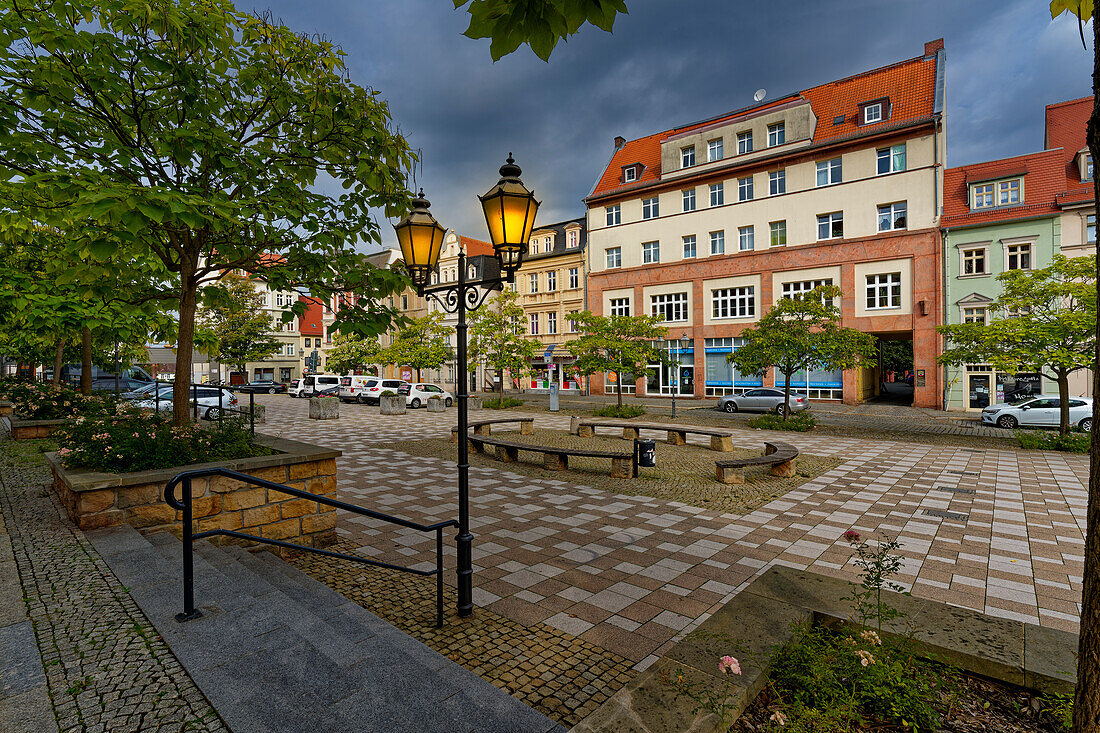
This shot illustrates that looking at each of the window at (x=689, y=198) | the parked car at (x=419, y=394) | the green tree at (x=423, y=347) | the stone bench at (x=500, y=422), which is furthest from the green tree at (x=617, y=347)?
the window at (x=689, y=198)

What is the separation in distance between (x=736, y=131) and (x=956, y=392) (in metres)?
19.5

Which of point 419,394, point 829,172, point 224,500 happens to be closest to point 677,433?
point 224,500

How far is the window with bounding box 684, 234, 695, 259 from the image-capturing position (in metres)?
35.2

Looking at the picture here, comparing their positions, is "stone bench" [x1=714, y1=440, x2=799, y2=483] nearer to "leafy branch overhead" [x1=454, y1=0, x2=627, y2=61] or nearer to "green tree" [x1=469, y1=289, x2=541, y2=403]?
"leafy branch overhead" [x1=454, y1=0, x2=627, y2=61]

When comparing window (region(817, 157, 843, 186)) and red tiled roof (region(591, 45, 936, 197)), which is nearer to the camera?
red tiled roof (region(591, 45, 936, 197))

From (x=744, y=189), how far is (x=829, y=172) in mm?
4746

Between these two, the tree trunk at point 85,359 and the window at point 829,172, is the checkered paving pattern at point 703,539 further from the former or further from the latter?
the window at point 829,172

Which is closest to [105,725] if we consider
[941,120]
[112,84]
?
[112,84]

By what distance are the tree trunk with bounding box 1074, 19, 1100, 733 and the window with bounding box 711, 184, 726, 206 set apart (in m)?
34.5

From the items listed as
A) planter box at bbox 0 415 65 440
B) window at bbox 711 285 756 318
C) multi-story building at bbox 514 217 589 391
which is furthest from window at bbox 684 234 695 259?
planter box at bbox 0 415 65 440

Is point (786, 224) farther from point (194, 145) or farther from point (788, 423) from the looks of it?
point (194, 145)

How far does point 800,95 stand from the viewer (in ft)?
113

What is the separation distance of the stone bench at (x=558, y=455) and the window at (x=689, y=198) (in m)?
27.6

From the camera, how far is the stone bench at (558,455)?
34.1 feet
